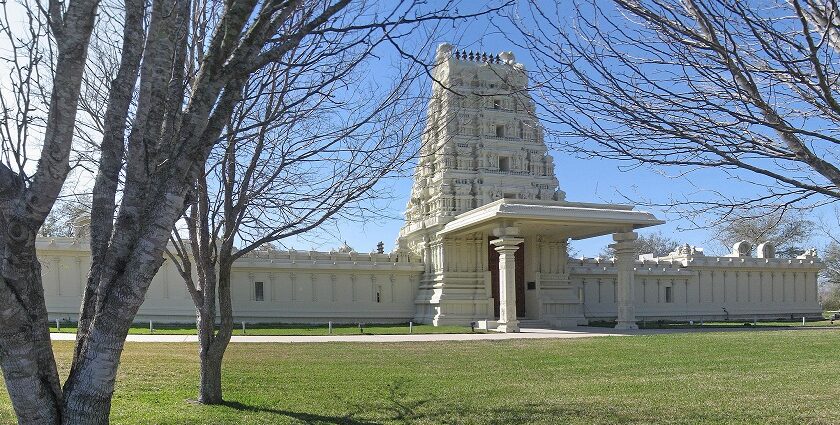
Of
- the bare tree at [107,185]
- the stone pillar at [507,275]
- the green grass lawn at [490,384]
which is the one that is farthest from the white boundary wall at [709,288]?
the bare tree at [107,185]

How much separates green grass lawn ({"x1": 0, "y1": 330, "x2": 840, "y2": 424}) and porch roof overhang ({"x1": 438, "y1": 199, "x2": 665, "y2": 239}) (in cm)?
804

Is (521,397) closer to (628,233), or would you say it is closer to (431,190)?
(628,233)

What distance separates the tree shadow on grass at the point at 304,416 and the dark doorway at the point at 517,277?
79.1 feet

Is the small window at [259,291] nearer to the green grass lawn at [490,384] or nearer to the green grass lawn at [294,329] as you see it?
the green grass lawn at [294,329]

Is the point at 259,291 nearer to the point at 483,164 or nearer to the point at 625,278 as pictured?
the point at 483,164

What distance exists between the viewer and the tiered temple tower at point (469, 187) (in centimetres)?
3253

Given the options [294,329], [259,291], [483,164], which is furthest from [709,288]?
[259,291]

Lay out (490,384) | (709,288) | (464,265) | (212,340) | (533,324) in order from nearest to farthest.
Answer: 1. (212,340)
2. (490,384)
3. (533,324)
4. (464,265)
5. (709,288)

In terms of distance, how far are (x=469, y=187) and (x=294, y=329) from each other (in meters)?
11.2

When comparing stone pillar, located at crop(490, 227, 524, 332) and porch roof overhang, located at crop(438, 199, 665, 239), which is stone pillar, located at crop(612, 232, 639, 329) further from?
stone pillar, located at crop(490, 227, 524, 332)

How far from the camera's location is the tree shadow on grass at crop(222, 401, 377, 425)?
9.13m

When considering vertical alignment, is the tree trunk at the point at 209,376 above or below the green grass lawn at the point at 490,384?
above

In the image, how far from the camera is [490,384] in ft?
40.8

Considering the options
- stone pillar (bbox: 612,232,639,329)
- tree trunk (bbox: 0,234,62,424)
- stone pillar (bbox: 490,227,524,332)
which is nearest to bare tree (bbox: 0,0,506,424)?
tree trunk (bbox: 0,234,62,424)
